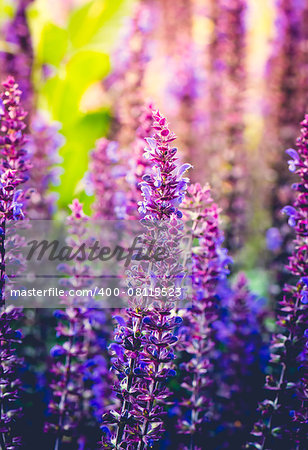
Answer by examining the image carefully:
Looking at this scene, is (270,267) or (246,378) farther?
(270,267)

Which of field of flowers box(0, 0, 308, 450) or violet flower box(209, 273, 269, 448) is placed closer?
field of flowers box(0, 0, 308, 450)

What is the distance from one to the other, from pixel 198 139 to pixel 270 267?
1.33m

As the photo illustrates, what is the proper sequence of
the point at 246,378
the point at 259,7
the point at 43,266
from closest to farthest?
the point at 246,378
the point at 43,266
the point at 259,7

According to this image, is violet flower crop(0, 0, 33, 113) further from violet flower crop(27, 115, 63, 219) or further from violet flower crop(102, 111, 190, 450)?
violet flower crop(102, 111, 190, 450)

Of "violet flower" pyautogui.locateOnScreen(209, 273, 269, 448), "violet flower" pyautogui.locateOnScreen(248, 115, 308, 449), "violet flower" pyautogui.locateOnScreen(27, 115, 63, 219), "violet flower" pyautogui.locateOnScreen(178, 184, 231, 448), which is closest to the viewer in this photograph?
"violet flower" pyautogui.locateOnScreen(248, 115, 308, 449)

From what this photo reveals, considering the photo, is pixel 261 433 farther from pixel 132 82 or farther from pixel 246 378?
pixel 132 82

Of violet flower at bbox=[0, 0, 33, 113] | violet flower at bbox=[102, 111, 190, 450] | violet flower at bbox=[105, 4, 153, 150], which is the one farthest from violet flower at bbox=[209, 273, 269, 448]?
violet flower at bbox=[0, 0, 33, 113]

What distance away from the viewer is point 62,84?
3215 mm

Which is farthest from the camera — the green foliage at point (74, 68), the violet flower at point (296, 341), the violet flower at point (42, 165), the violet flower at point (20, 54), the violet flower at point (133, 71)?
the green foliage at point (74, 68)

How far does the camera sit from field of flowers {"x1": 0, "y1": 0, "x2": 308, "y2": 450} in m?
1.40

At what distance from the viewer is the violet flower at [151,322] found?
52.4 inches

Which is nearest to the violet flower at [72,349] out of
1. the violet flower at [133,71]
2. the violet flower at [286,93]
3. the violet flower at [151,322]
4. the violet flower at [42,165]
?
the violet flower at [151,322]

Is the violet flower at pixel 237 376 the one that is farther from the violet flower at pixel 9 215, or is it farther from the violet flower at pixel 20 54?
the violet flower at pixel 20 54

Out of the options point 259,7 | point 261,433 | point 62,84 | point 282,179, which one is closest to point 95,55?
point 62,84
